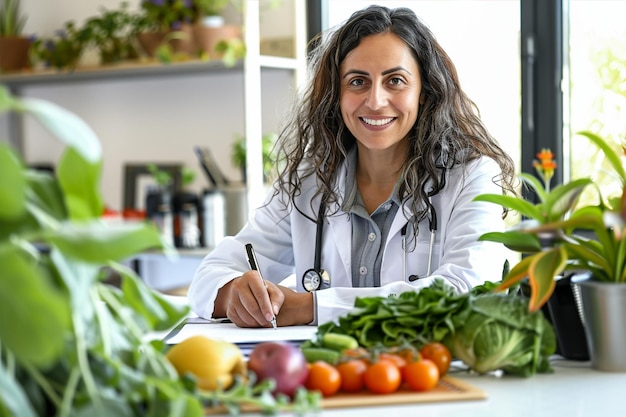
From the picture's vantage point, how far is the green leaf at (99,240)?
2.73 feet

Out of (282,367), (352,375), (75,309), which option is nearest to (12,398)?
(75,309)

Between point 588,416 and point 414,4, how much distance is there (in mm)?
2787

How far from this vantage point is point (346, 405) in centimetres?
115

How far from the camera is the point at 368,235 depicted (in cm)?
230

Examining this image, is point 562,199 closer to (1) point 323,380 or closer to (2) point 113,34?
(1) point 323,380

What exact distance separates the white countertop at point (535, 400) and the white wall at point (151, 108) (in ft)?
8.67

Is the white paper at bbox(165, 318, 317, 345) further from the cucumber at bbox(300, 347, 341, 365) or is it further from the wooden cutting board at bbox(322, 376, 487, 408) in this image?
the wooden cutting board at bbox(322, 376, 487, 408)

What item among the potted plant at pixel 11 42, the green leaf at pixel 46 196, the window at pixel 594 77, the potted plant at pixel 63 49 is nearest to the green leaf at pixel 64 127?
the green leaf at pixel 46 196

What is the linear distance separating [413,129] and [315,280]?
1.55 ft

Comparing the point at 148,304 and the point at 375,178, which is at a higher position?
the point at 375,178

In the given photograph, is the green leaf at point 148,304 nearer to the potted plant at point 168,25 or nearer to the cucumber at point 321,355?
the cucumber at point 321,355

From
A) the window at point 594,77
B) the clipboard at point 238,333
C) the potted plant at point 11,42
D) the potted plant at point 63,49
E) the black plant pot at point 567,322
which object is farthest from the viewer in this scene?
the potted plant at point 11,42

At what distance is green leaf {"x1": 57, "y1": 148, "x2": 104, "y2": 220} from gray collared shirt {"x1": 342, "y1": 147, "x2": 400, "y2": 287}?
1.37 meters

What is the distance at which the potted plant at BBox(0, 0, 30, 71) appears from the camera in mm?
4352
